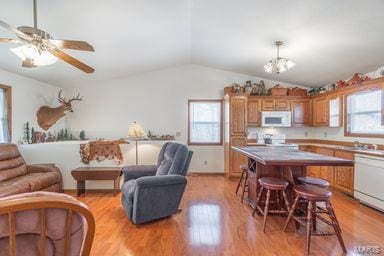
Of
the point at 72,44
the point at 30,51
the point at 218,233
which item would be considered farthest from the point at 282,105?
the point at 30,51

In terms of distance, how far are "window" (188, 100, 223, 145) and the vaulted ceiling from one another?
1.40m

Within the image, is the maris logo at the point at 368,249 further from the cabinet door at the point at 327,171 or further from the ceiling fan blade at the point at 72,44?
the ceiling fan blade at the point at 72,44

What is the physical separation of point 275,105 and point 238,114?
1.06m

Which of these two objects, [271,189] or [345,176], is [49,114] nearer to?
[271,189]

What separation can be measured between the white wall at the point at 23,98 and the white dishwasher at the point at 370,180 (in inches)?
246

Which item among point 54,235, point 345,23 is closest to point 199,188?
point 345,23

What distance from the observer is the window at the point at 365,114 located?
14.0 feet

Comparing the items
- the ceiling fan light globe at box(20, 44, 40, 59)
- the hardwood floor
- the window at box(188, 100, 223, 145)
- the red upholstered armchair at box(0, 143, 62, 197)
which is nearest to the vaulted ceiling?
the ceiling fan light globe at box(20, 44, 40, 59)

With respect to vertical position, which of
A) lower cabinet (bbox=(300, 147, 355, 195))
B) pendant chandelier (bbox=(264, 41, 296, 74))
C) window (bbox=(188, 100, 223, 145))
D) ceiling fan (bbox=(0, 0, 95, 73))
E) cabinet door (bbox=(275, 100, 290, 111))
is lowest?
lower cabinet (bbox=(300, 147, 355, 195))

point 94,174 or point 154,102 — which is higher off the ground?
point 154,102

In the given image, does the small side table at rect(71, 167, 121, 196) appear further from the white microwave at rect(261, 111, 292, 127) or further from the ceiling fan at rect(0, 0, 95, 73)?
the white microwave at rect(261, 111, 292, 127)

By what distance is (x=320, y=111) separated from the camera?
Result: 18.4 feet

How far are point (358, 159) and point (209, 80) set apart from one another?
386 centimetres

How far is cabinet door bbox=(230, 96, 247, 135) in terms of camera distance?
5.72 metres
